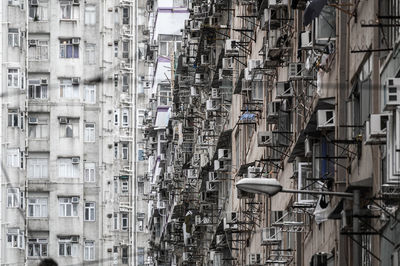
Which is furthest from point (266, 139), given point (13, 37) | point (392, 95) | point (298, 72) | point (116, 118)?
point (116, 118)

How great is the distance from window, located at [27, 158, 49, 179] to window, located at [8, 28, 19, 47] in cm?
492

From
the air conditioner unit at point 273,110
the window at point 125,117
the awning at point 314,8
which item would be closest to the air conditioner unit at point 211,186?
Answer: the air conditioner unit at point 273,110

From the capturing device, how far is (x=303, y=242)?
3816 centimetres

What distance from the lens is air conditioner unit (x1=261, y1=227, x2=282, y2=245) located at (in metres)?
40.4

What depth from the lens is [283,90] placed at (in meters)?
37.0

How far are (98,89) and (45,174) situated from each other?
172 inches

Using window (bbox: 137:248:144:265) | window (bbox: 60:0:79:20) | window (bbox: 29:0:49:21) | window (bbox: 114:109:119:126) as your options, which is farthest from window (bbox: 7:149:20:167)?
window (bbox: 137:248:144:265)

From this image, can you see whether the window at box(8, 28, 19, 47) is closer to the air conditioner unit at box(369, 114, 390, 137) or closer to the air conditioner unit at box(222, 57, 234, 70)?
the air conditioner unit at box(222, 57, 234, 70)

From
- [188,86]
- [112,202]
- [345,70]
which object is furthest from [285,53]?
[112,202]

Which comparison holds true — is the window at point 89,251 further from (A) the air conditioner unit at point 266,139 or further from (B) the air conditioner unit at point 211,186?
(A) the air conditioner unit at point 266,139

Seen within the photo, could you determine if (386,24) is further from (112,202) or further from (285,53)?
(112,202)

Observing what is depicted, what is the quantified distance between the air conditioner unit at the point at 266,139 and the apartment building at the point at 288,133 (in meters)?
0.02

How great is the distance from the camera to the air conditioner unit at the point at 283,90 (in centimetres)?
3681

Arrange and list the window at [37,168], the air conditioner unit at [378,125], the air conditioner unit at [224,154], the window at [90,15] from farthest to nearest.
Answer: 1. the window at [90,15]
2. the window at [37,168]
3. the air conditioner unit at [224,154]
4. the air conditioner unit at [378,125]
